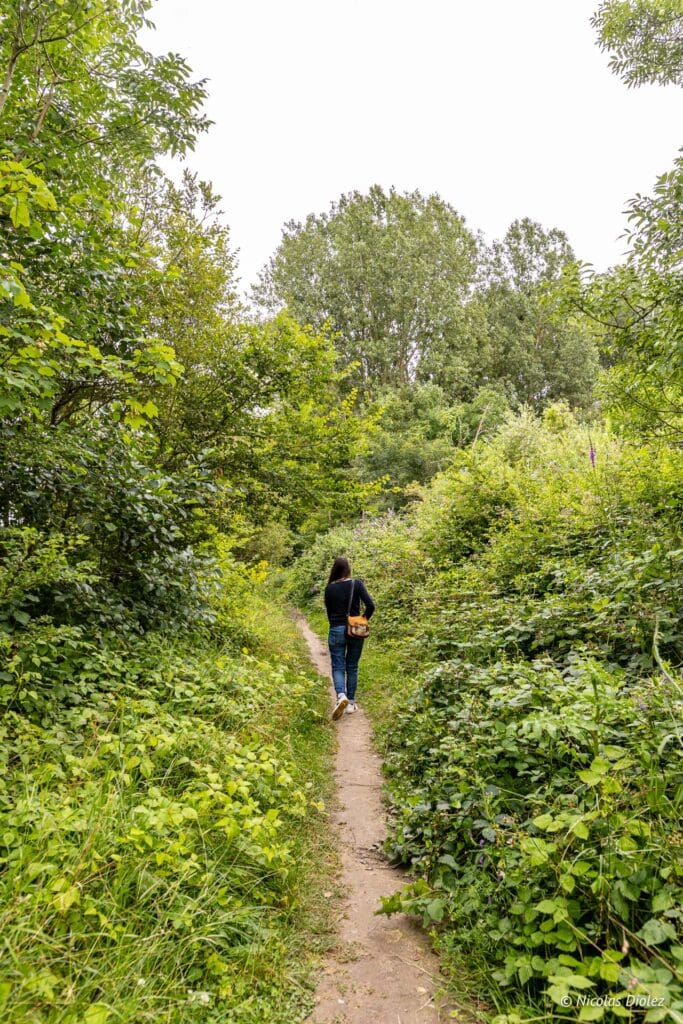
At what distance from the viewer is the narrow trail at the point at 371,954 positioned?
241 cm

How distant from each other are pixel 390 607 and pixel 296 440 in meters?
4.43

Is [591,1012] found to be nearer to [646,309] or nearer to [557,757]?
[557,757]

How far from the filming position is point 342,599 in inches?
274

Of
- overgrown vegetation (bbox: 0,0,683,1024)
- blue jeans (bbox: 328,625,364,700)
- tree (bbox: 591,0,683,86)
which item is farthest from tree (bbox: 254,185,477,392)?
blue jeans (bbox: 328,625,364,700)

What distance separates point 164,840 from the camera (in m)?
2.66

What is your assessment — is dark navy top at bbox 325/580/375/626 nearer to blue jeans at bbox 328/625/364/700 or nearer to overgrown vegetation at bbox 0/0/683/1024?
blue jeans at bbox 328/625/364/700

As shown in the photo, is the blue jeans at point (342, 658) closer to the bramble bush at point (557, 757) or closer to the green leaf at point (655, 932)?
the bramble bush at point (557, 757)

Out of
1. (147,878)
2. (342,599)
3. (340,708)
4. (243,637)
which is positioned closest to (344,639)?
(342,599)

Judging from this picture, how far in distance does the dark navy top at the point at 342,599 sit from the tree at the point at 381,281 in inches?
Result: 803

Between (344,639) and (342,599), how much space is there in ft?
1.84

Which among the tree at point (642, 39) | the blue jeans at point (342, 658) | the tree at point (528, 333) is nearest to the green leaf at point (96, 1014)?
the blue jeans at point (342, 658)

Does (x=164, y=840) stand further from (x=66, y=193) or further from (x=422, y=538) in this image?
(x=422, y=538)

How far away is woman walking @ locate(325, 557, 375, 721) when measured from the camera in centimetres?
679

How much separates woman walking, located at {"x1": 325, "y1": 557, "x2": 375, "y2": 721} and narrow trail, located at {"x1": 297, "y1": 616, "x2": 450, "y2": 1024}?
7.80ft
